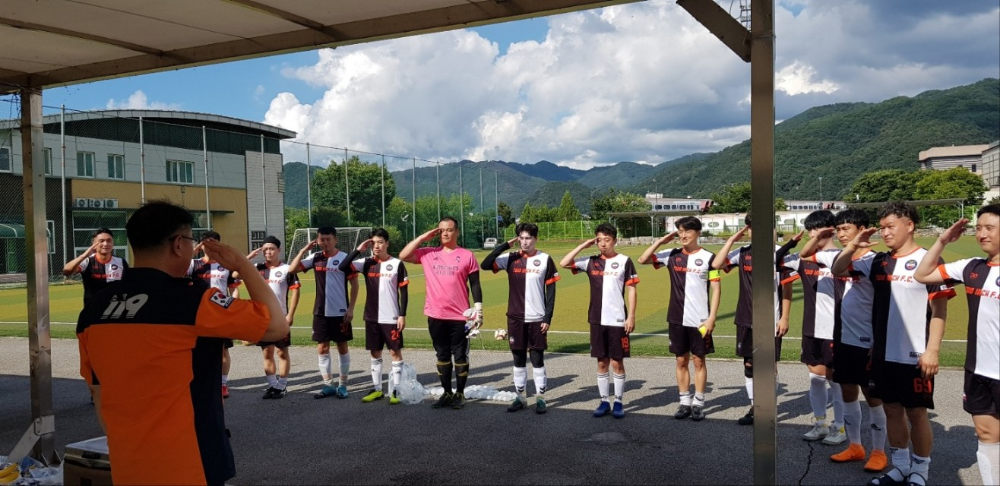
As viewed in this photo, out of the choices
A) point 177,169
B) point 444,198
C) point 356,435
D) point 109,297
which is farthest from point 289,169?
point 109,297

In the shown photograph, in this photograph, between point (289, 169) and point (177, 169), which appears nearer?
point (177, 169)

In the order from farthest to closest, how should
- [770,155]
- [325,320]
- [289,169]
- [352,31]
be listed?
1. [289,169]
2. [325,320]
3. [352,31]
4. [770,155]

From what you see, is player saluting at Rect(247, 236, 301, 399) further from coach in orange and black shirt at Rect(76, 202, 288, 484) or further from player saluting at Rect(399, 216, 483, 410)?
coach in orange and black shirt at Rect(76, 202, 288, 484)

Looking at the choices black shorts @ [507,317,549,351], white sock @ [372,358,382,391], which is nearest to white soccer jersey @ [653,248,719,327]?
black shorts @ [507,317,549,351]

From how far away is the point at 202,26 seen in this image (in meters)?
4.58

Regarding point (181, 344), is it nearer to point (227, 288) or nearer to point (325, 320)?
point (325, 320)

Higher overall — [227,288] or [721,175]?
[721,175]

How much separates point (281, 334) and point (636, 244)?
2368 inches

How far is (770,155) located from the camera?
333 cm

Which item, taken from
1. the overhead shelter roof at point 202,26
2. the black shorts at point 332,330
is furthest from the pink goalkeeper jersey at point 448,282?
the overhead shelter roof at point 202,26

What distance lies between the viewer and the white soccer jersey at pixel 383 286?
8.48m

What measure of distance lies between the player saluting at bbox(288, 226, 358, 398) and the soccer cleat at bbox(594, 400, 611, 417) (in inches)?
138

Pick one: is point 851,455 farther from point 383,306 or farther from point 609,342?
point 383,306

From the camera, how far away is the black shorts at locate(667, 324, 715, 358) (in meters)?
7.22
